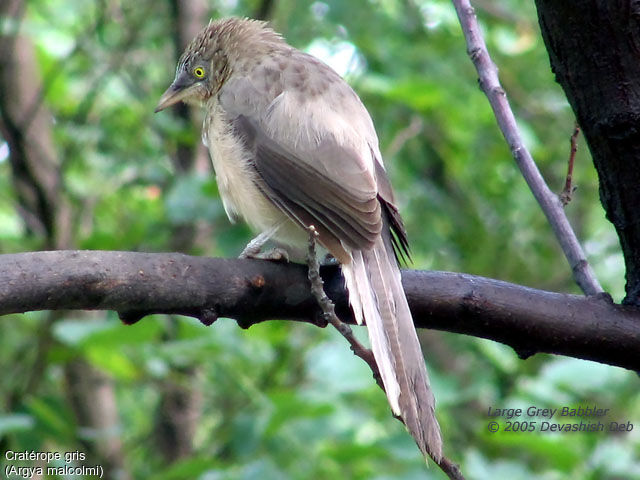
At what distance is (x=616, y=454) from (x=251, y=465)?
1.84m

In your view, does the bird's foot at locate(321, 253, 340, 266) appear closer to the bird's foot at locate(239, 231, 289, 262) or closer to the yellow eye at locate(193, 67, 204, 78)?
the bird's foot at locate(239, 231, 289, 262)

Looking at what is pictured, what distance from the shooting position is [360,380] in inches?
174

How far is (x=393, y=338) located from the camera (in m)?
2.76

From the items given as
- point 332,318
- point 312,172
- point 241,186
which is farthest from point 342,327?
point 241,186

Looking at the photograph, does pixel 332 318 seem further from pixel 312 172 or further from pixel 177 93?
pixel 177 93

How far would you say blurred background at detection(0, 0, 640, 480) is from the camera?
4598 mm

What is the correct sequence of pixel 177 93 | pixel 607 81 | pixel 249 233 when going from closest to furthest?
pixel 607 81
pixel 177 93
pixel 249 233

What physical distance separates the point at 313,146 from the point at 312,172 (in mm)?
175

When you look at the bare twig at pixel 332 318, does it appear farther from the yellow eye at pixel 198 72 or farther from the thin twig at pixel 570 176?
the yellow eye at pixel 198 72

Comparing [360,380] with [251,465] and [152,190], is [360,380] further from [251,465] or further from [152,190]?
[152,190]

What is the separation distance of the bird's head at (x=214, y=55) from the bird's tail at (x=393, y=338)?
66.5 inches

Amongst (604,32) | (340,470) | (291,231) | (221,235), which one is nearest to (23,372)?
(221,235)

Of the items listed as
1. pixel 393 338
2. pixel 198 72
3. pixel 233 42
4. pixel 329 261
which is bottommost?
pixel 393 338

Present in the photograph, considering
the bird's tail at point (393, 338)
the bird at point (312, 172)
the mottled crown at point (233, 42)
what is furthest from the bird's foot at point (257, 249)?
the mottled crown at point (233, 42)
